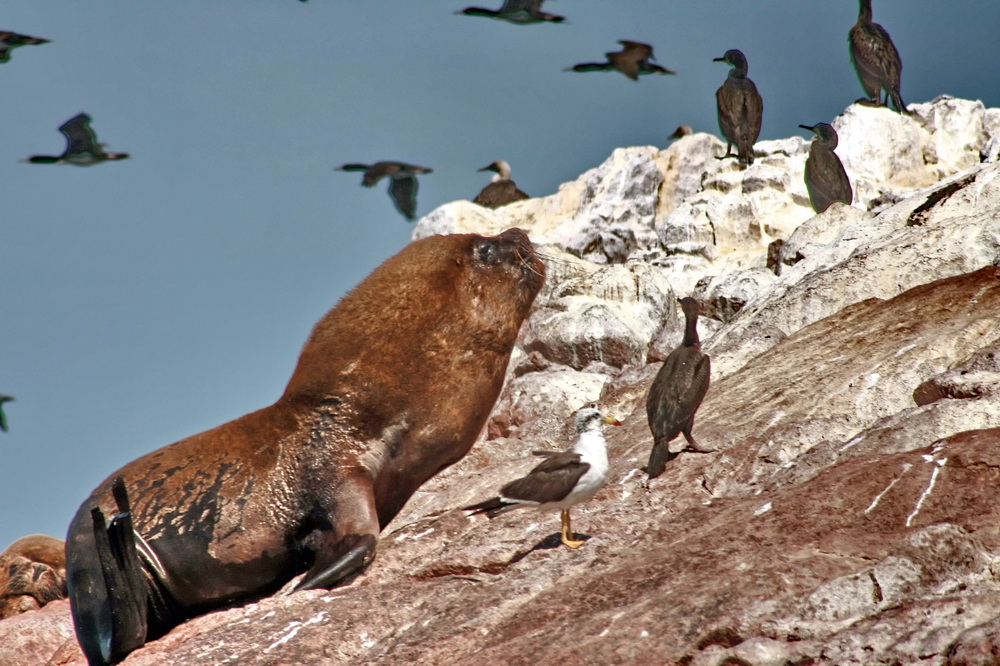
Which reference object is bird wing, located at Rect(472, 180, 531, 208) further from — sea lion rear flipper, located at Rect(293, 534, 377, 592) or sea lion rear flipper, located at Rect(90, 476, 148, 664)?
sea lion rear flipper, located at Rect(90, 476, 148, 664)

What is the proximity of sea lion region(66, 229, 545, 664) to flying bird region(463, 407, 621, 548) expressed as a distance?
3.64 feet

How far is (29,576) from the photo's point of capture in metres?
10.7

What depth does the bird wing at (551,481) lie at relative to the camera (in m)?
6.54

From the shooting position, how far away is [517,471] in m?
9.66

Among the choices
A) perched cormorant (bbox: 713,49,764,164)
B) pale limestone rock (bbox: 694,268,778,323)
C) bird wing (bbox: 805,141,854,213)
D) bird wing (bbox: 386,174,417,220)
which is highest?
perched cormorant (bbox: 713,49,764,164)

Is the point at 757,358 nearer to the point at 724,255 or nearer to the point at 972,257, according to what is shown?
the point at 972,257

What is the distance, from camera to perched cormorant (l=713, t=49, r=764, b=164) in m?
20.0

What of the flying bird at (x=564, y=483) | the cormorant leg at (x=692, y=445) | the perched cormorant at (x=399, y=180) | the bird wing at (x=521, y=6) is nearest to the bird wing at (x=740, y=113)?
the perched cormorant at (x=399, y=180)

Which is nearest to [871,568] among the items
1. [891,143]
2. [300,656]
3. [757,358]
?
[300,656]

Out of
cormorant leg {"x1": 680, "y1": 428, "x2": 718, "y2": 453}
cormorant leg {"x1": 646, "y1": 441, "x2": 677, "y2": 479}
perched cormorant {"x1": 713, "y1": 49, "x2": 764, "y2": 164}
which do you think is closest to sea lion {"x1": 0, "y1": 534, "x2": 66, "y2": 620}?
cormorant leg {"x1": 646, "y1": 441, "x2": 677, "y2": 479}

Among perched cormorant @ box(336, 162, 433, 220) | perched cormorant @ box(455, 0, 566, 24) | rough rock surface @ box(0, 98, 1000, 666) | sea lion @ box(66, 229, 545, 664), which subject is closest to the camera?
rough rock surface @ box(0, 98, 1000, 666)

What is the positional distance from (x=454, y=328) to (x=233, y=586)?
2391 millimetres

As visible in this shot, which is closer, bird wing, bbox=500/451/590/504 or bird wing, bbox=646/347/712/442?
bird wing, bbox=500/451/590/504

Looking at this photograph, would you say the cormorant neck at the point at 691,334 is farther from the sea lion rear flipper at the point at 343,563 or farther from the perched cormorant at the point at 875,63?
the perched cormorant at the point at 875,63
